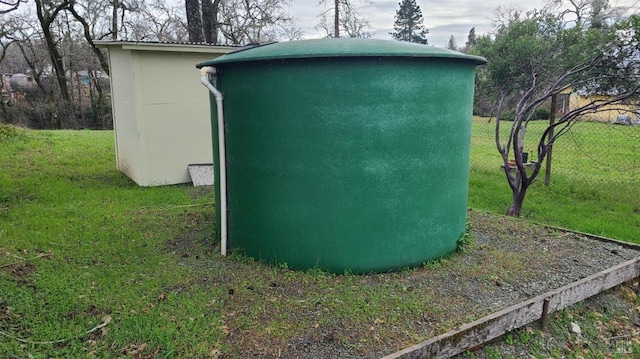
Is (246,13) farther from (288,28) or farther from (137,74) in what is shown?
(137,74)

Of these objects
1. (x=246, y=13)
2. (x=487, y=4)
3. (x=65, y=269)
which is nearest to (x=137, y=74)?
(x=65, y=269)

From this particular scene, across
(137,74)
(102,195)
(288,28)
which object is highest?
(288,28)

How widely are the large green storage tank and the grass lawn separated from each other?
325mm

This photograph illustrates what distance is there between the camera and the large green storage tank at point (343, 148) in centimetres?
339

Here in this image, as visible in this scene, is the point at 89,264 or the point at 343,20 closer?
the point at 89,264

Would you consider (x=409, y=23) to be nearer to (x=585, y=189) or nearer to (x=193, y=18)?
(x=193, y=18)

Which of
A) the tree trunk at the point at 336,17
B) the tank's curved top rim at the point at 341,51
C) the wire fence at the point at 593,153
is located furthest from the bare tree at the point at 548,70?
the tree trunk at the point at 336,17

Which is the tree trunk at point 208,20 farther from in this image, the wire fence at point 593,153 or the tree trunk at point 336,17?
the wire fence at point 593,153

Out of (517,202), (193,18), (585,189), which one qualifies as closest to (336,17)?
(193,18)

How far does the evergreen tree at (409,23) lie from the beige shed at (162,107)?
34.3 m

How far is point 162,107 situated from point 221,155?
3.86 m

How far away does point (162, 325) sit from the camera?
2779 mm

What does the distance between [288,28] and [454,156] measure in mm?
17569

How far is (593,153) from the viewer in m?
9.79
